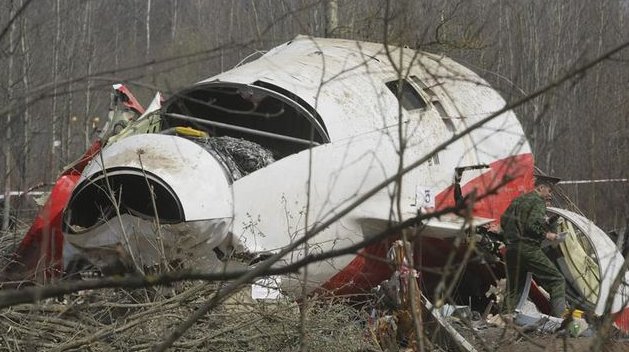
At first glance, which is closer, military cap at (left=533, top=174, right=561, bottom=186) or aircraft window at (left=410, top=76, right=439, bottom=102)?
aircraft window at (left=410, top=76, right=439, bottom=102)

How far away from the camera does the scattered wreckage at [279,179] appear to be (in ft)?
18.6

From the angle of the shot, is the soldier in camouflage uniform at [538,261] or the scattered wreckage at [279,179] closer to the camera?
the scattered wreckage at [279,179]

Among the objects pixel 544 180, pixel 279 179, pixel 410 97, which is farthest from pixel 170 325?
pixel 544 180

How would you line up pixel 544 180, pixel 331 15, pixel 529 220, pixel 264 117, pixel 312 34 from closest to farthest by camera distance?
1. pixel 264 117
2. pixel 529 220
3. pixel 312 34
4. pixel 544 180
5. pixel 331 15

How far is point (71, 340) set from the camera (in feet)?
15.2

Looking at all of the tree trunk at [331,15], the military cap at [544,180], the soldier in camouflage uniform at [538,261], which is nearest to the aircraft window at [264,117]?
the soldier in camouflage uniform at [538,261]

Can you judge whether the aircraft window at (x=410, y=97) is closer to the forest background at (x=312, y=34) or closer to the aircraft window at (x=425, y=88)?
the aircraft window at (x=425, y=88)

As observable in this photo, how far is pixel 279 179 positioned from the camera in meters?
5.92

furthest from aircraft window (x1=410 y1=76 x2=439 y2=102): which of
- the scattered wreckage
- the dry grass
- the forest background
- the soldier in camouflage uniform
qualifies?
the dry grass

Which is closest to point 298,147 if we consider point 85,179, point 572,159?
point 85,179

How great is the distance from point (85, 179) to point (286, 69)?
1703 mm

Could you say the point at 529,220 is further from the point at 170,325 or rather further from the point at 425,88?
the point at 170,325

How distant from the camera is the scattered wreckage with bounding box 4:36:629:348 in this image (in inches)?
223

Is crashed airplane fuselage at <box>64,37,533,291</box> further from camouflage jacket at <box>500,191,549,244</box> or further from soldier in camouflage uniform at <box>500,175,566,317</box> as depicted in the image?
soldier in camouflage uniform at <box>500,175,566,317</box>
